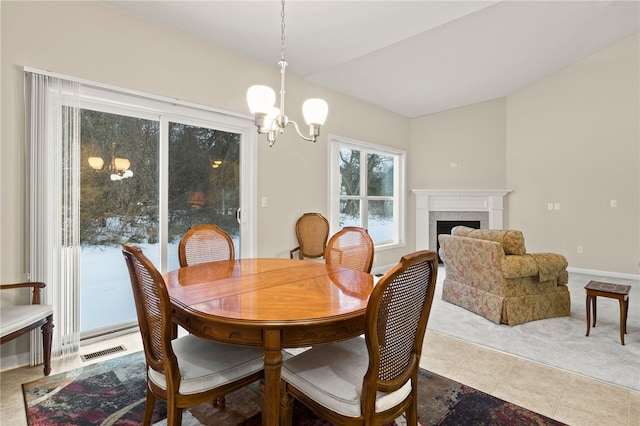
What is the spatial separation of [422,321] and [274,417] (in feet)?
2.30

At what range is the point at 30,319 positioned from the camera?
206 centimetres

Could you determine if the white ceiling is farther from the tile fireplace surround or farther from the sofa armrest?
the sofa armrest

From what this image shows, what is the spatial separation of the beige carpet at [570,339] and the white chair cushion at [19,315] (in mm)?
3090

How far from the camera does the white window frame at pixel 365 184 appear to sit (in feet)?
15.4

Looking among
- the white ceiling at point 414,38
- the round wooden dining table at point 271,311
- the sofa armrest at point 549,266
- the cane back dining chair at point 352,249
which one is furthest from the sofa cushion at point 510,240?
the white ceiling at point 414,38

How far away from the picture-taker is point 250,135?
3.68 meters

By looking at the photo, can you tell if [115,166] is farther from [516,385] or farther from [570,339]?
[570,339]

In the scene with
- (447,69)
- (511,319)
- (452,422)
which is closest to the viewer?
(452,422)

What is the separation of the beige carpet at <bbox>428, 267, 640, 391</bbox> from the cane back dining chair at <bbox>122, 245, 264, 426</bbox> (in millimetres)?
2182

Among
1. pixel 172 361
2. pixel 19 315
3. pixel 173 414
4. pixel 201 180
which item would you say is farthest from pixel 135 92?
pixel 173 414

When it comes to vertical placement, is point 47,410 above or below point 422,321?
below

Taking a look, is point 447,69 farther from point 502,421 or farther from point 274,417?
point 274,417

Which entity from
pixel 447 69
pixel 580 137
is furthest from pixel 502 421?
pixel 580 137

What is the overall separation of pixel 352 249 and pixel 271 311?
4.16 feet
